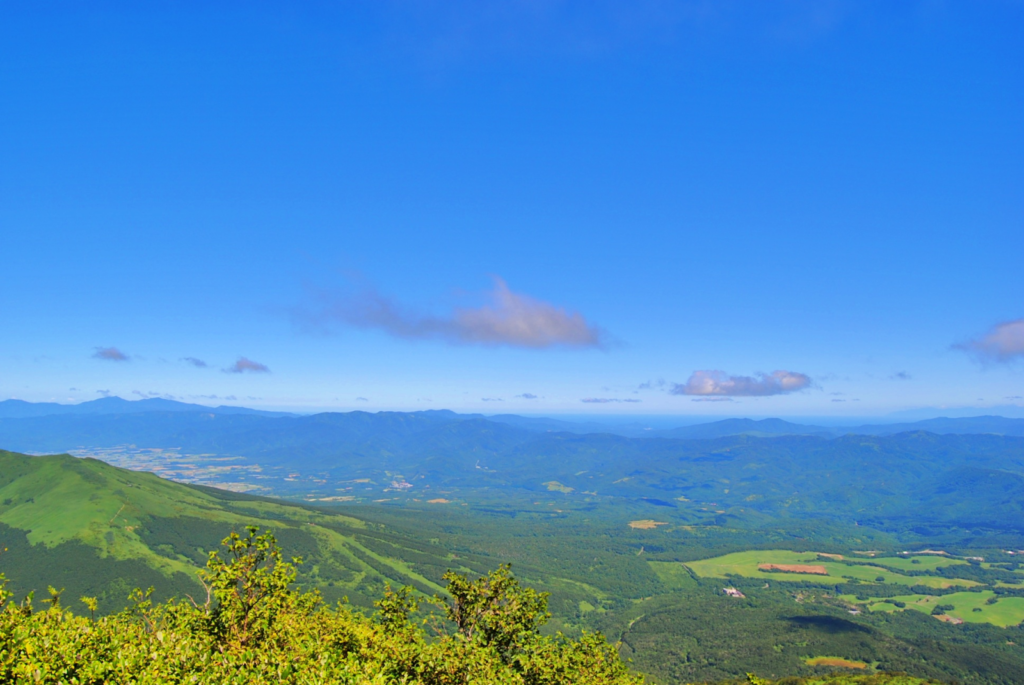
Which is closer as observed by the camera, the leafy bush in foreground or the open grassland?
the leafy bush in foreground

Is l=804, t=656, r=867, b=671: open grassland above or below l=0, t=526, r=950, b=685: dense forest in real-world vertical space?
below

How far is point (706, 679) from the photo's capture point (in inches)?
7392

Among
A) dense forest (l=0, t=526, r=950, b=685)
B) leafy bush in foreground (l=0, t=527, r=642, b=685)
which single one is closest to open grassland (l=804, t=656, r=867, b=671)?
leafy bush in foreground (l=0, t=527, r=642, b=685)

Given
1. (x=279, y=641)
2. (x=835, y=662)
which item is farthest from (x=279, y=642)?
(x=835, y=662)

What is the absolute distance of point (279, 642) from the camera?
38438mm

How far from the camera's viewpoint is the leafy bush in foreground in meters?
20.5

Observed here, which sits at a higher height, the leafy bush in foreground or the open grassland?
Result: the leafy bush in foreground

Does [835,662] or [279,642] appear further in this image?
[835,662]

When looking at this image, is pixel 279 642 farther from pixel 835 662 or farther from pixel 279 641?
pixel 835 662

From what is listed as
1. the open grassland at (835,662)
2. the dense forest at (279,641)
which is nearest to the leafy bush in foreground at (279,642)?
the dense forest at (279,641)

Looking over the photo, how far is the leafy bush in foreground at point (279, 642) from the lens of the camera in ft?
67.1

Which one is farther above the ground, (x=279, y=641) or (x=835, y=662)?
(x=279, y=641)

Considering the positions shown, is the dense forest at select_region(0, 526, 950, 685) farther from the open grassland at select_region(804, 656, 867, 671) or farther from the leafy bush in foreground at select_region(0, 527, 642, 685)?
the open grassland at select_region(804, 656, 867, 671)

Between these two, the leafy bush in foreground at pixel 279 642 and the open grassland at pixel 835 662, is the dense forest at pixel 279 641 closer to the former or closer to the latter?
the leafy bush in foreground at pixel 279 642
